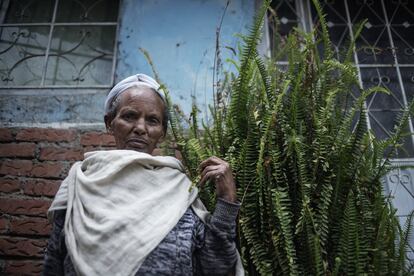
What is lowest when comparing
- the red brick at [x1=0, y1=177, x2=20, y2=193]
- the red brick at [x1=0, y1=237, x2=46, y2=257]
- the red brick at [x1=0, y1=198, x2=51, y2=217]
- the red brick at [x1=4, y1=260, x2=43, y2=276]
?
the red brick at [x1=4, y1=260, x2=43, y2=276]

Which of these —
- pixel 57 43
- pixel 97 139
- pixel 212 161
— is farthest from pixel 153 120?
pixel 57 43

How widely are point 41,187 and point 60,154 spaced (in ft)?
0.80

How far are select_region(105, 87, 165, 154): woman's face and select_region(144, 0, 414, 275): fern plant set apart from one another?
0.21 meters

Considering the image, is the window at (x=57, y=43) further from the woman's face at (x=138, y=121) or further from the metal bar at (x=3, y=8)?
the woman's face at (x=138, y=121)

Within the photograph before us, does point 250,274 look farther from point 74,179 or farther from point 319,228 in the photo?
point 74,179

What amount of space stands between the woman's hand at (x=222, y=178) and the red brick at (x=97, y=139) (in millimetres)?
1242

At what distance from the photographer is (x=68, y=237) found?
48.8 inches

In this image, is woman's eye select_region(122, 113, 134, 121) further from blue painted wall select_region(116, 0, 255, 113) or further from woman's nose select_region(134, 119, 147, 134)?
blue painted wall select_region(116, 0, 255, 113)

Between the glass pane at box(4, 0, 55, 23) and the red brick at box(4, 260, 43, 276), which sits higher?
the glass pane at box(4, 0, 55, 23)

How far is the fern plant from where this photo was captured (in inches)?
43.2

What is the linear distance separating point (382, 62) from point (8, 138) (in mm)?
2842

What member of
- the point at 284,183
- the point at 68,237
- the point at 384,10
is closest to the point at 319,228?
the point at 284,183

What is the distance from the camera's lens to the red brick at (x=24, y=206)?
2.11m

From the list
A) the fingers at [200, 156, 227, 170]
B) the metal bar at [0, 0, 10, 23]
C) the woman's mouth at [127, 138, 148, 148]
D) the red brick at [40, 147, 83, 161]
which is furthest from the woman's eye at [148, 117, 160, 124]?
the metal bar at [0, 0, 10, 23]
